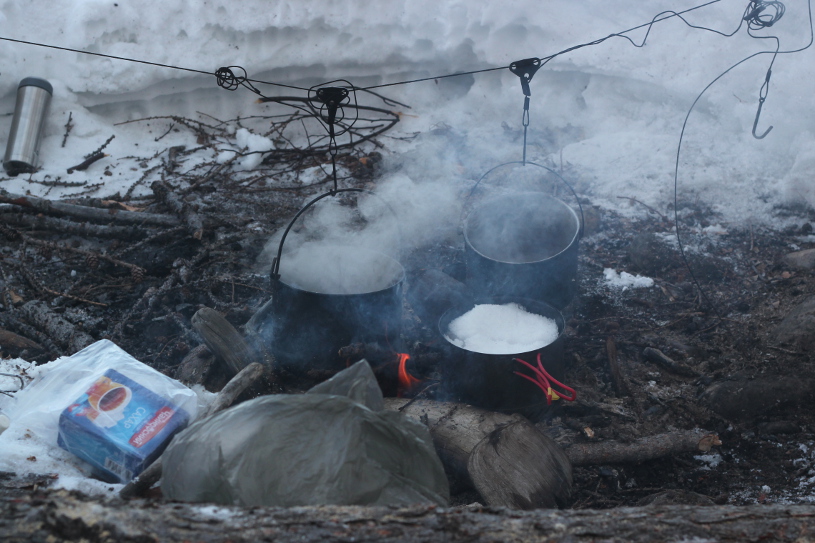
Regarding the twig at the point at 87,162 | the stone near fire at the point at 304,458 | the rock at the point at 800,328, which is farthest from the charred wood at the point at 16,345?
the rock at the point at 800,328

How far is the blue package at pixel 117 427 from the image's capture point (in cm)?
227

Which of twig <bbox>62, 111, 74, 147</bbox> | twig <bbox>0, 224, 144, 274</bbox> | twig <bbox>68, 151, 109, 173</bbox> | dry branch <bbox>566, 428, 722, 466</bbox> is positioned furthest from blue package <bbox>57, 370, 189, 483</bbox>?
twig <bbox>62, 111, 74, 147</bbox>

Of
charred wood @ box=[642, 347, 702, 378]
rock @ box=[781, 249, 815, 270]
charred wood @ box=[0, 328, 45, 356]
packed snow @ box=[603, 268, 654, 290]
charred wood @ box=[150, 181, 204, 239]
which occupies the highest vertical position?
rock @ box=[781, 249, 815, 270]

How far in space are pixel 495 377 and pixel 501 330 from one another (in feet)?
1.44

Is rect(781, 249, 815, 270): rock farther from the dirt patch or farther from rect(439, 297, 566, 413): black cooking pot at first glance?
rect(439, 297, 566, 413): black cooking pot

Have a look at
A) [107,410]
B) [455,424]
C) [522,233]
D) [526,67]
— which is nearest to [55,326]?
[107,410]

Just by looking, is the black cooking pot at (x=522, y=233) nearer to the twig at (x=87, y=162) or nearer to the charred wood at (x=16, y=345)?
the charred wood at (x=16, y=345)

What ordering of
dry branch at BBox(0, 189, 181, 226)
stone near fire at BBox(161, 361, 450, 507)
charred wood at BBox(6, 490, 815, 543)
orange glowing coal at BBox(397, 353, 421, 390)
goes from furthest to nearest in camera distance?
dry branch at BBox(0, 189, 181, 226)
orange glowing coal at BBox(397, 353, 421, 390)
stone near fire at BBox(161, 361, 450, 507)
charred wood at BBox(6, 490, 815, 543)

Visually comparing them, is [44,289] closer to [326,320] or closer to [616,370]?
[326,320]

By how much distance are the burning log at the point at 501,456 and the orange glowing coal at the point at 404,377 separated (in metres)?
0.22

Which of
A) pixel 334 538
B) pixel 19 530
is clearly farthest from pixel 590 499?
pixel 19 530

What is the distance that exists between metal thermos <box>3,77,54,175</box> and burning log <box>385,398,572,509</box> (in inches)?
215

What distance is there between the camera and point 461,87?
791cm

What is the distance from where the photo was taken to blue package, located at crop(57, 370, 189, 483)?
227 cm
